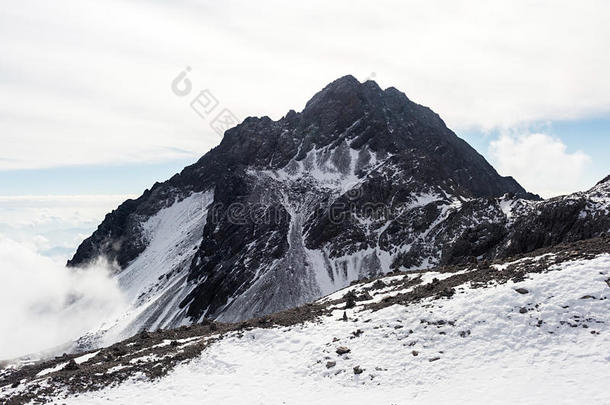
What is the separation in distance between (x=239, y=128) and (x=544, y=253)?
579ft

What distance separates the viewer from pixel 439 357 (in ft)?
66.5

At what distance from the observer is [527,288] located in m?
22.8

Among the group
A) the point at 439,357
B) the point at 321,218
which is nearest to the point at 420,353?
the point at 439,357

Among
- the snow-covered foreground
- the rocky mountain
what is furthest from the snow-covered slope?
the rocky mountain

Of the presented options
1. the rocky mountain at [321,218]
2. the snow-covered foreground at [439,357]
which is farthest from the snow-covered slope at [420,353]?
the rocky mountain at [321,218]

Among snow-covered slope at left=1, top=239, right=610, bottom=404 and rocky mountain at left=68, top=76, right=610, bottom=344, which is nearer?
snow-covered slope at left=1, top=239, right=610, bottom=404

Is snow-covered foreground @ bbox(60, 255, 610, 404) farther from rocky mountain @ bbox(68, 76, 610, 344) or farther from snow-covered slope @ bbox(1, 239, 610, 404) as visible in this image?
rocky mountain @ bbox(68, 76, 610, 344)

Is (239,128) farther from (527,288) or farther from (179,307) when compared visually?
(527,288)

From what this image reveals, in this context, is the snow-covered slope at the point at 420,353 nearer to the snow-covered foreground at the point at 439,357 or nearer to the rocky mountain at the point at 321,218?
the snow-covered foreground at the point at 439,357

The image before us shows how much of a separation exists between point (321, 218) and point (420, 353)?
102014 mm

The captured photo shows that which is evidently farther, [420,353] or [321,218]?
[321,218]

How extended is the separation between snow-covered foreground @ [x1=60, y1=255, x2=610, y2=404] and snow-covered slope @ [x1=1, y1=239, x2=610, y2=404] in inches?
2.3

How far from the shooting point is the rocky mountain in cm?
9350

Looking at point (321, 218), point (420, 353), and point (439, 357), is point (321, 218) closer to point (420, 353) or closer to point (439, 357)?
point (420, 353)
